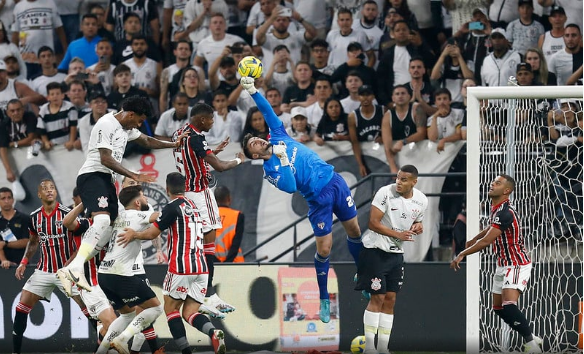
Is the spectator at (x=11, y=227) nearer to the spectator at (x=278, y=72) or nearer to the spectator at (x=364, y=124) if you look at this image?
the spectator at (x=278, y=72)

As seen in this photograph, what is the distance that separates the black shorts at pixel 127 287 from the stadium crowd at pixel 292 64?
375 cm

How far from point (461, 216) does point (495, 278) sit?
134 cm

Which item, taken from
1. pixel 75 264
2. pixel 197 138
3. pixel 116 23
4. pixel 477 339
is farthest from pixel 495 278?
pixel 116 23

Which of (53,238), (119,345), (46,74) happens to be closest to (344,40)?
(46,74)

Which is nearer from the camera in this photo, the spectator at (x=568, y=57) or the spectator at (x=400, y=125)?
the spectator at (x=400, y=125)

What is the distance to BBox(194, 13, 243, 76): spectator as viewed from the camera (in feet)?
55.3

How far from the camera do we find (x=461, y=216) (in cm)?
1459

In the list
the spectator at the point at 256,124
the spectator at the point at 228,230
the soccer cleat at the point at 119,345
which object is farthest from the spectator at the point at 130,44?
the soccer cleat at the point at 119,345

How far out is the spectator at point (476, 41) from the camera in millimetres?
15977

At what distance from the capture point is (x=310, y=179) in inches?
491

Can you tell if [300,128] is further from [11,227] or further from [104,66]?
[11,227]

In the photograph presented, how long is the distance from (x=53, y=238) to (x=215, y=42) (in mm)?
4724

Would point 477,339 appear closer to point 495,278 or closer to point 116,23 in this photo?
point 495,278

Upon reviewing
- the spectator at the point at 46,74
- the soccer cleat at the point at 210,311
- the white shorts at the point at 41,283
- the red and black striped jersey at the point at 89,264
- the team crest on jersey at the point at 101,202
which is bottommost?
the soccer cleat at the point at 210,311
